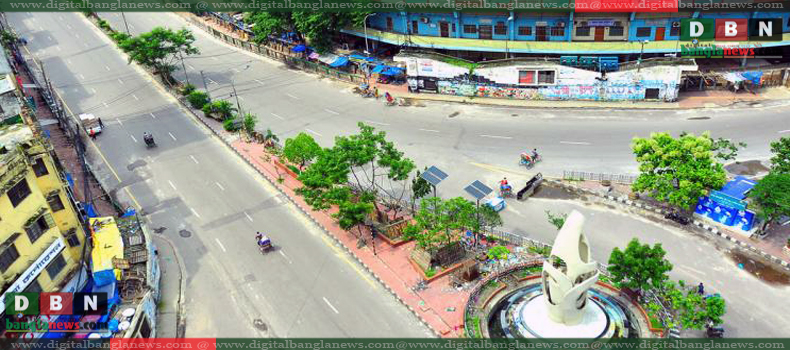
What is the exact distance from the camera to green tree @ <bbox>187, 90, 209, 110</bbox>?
251 feet

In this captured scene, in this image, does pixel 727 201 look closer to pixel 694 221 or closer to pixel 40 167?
pixel 694 221

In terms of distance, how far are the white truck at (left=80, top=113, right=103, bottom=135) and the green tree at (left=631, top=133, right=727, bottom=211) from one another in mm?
61206

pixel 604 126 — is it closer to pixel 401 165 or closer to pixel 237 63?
pixel 401 165

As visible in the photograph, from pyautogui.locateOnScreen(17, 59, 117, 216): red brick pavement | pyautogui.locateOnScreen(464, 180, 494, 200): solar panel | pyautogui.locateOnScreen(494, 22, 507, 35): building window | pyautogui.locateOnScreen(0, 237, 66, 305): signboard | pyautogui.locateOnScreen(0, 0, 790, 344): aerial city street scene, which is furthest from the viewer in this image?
pyautogui.locateOnScreen(494, 22, 507, 35): building window

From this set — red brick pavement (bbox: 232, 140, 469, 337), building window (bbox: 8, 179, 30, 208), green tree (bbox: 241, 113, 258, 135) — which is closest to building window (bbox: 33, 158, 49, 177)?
building window (bbox: 8, 179, 30, 208)

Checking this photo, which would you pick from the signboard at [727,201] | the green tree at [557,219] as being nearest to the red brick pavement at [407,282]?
the green tree at [557,219]

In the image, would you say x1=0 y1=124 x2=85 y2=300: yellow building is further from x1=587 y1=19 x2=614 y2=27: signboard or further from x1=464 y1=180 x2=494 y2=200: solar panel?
x1=587 y1=19 x2=614 y2=27: signboard

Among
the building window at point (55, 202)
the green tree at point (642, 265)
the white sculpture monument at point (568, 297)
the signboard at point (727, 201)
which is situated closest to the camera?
the white sculpture monument at point (568, 297)

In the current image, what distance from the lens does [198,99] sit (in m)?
76.4

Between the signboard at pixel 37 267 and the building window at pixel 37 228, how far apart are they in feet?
3.61

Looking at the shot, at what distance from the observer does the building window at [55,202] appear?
43.0m

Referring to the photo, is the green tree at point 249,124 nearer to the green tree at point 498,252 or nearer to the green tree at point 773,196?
the green tree at point 498,252

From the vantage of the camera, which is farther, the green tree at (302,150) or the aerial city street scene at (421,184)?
the green tree at (302,150)

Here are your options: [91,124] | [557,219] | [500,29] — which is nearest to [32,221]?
[91,124]
